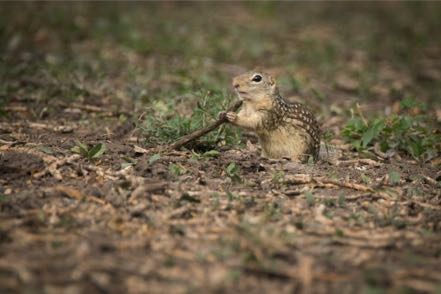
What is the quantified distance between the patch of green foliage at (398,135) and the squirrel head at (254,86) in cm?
103

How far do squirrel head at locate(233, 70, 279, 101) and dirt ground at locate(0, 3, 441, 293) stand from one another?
19.8 inches

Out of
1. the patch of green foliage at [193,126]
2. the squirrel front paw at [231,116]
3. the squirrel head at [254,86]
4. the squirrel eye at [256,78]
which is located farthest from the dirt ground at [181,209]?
the squirrel eye at [256,78]

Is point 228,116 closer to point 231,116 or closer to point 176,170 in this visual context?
point 231,116

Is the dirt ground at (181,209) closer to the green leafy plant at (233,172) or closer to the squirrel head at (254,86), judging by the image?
the green leafy plant at (233,172)

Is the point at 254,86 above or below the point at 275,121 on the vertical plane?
above

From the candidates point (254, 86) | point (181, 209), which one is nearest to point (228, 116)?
point (254, 86)

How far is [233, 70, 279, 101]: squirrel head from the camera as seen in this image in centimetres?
589

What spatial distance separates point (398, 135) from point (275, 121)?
132cm

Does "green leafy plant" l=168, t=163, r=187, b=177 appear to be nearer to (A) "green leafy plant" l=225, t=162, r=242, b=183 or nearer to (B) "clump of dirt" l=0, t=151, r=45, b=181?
(A) "green leafy plant" l=225, t=162, r=242, b=183

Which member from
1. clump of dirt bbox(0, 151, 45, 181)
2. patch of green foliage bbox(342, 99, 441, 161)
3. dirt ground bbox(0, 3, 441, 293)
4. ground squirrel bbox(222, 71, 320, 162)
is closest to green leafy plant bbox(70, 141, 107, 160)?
dirt ground bbox(0, 3, 441, 293)

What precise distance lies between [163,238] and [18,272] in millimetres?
905

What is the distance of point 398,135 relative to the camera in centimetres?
642

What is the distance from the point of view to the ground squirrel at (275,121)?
5957mm

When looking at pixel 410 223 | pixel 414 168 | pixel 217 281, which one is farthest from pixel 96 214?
pixel 414 168
